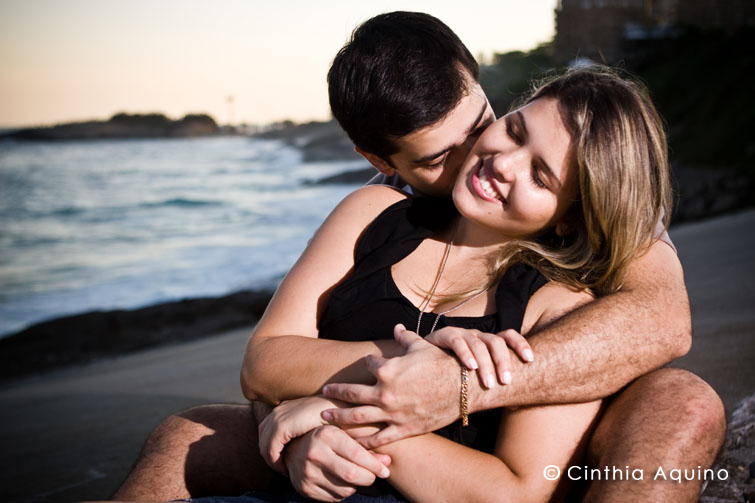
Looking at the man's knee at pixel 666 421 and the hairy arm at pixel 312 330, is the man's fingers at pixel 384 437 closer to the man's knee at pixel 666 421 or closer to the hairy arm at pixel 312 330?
the hairy arm at pixel 312 330

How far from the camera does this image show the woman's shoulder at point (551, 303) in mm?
2316

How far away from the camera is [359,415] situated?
2.08 metres

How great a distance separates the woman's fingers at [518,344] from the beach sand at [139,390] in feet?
3.28

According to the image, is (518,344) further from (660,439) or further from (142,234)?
(142,234)

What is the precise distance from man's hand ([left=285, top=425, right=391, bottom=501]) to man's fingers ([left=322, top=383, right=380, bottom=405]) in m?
0.10

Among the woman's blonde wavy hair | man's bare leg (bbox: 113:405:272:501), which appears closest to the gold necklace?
the woman's blonde wavy hair

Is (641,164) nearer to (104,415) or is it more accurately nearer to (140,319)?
(104,415)

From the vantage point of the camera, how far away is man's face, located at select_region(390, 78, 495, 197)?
2.95 meters

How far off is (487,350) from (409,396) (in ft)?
0.83

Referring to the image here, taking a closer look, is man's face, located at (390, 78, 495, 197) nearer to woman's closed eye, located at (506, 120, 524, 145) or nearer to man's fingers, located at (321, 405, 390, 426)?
woman's closed eye, located at (506, 120, 524, 145)

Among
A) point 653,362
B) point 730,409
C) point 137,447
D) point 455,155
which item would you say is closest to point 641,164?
point 653,362

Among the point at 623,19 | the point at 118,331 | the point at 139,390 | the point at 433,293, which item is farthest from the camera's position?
the point at 623,19

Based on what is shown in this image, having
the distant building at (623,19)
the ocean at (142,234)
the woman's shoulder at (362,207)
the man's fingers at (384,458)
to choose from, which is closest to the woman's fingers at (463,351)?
the man's fingers at (384,458)

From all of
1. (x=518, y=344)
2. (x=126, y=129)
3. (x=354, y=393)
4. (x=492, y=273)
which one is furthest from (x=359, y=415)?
(x=126, y=129)
